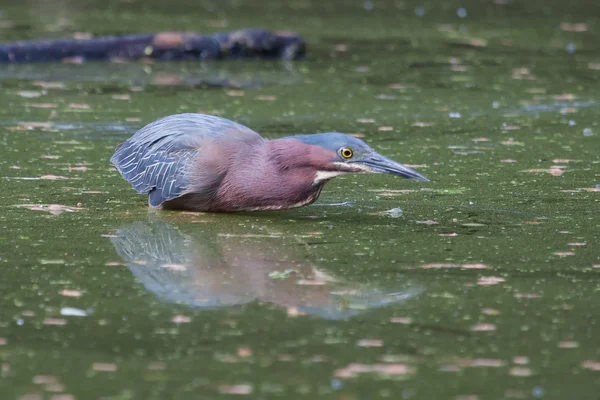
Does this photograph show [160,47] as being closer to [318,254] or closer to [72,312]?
[318,254]

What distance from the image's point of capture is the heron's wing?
654cm

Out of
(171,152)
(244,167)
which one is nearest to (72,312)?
(244,167)

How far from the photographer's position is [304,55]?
1334cm

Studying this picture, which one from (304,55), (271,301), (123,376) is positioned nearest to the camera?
(123,376)

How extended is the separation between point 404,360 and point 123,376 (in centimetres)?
101

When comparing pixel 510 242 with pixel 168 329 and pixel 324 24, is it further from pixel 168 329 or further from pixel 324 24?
pixel 324 24

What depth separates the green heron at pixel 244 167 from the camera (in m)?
6.31

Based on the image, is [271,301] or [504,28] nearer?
[271,301]

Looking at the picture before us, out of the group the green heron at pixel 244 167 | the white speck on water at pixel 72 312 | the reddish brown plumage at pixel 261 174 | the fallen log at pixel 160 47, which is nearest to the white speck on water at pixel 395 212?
the green heron at pixel 244 167

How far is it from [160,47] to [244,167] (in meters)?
6.58

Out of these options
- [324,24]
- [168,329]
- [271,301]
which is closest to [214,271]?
[271,301]

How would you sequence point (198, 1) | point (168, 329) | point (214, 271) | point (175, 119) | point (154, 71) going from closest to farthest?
point (168, 329) < point (214, 271) < point (175, 119) < point (154, 71) < point (198, 1)

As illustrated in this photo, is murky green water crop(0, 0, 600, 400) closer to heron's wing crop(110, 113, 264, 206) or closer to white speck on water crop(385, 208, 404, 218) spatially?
white speck on water crop(385, 208, 404, 218)

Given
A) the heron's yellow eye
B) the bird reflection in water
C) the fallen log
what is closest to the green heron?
the heron's yellow eye
